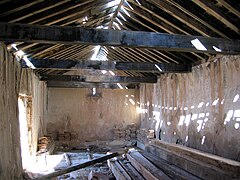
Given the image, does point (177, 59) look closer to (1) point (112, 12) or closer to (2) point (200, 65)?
(2) point (200, 65)

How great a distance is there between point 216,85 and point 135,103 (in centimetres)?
742

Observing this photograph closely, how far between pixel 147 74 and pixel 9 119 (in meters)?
6.60

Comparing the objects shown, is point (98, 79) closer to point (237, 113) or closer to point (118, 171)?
point (118, 171)

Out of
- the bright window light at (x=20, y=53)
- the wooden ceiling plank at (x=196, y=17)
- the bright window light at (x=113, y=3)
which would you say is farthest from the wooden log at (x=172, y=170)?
the bright window light at (x=20, y=53)

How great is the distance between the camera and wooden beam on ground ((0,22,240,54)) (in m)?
3.90

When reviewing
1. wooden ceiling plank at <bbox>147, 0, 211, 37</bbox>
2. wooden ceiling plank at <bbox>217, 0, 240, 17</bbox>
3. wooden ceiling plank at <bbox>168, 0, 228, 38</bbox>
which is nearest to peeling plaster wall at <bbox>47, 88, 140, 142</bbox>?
wooden ceiling plank at <bbox>147, 0, 211, 37</bbox>

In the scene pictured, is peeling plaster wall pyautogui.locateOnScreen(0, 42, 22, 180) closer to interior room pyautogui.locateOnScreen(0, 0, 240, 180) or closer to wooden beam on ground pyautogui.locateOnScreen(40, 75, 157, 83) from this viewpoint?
interior room pyautogui.locateOnScreen(0, 0, 240, 180)

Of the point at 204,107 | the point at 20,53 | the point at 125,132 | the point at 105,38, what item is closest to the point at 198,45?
the point at 105,38

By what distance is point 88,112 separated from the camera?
512 inches

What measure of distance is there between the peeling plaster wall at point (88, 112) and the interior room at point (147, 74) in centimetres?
232

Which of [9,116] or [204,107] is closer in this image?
[9,116]

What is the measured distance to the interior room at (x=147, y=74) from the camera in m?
4.35

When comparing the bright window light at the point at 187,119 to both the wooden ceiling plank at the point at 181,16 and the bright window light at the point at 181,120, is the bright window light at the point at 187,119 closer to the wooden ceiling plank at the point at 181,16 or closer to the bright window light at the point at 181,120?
the bright window light at the point at 181,120

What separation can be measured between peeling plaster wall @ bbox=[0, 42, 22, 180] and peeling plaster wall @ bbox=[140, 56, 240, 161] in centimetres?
463
